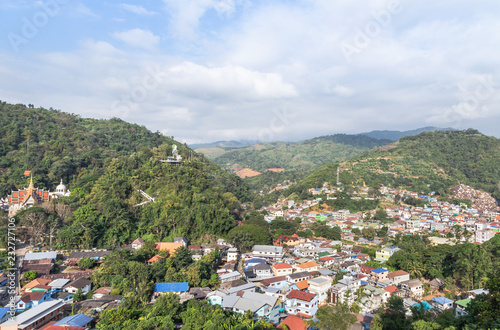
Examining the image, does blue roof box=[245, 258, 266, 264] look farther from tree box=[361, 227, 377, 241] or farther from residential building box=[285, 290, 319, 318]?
tree box=[361, 227, 377, 241]

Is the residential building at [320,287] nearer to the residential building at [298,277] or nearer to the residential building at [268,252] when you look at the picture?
the residential building at [298,277]

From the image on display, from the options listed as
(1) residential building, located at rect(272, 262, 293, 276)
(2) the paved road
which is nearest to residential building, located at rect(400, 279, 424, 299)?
(1) residential building, located at rect(272, 262, 293, 276)

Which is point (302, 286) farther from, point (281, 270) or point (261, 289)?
point (281, 270)

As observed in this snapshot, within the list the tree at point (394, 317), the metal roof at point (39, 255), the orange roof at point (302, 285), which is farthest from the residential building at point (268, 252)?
the metal roof at point (39, 255)

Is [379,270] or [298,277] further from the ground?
[298,277]

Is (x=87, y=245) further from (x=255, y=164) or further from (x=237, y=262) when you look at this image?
(x=255, y=164)

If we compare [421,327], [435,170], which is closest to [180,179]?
[421,327]

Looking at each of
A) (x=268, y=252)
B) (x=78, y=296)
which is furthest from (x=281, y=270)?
(x=78, y=296)
